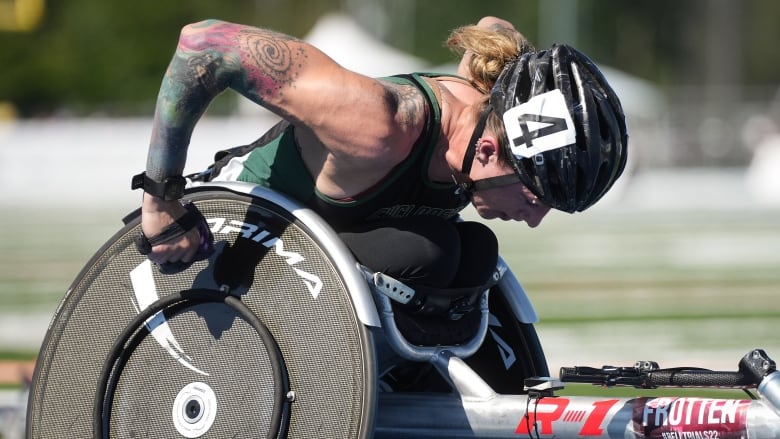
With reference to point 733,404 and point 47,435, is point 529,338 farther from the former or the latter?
point 47,435

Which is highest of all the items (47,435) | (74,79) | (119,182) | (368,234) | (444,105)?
(444,105)

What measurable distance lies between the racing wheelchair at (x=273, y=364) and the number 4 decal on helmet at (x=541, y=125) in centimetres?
54

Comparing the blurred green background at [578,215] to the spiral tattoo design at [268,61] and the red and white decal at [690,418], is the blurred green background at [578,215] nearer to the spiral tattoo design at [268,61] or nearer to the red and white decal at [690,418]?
the spiral tattoo design at [268,61]

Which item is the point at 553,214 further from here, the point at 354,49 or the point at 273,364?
the point at 273,364

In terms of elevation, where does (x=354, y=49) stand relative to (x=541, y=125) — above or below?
below

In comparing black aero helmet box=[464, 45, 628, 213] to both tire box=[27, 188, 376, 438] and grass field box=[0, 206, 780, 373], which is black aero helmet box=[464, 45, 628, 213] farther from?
grass field box=[0, 206, 780, 373]

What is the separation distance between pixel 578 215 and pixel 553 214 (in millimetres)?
646

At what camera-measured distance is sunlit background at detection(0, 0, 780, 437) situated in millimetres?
9094

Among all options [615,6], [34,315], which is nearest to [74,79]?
[615,6]

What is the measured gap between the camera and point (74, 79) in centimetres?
5009

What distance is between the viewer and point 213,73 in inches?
134

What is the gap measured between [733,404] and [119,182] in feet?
64.3

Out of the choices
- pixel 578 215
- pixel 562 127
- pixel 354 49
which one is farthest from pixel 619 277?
pixel 354 49

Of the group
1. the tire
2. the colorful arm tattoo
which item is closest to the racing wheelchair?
the tire
